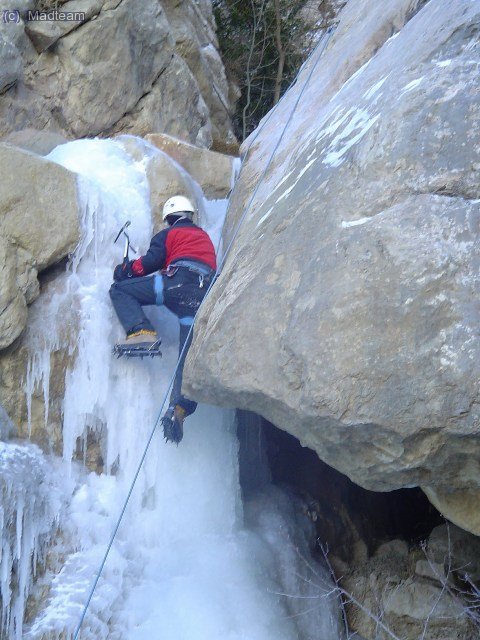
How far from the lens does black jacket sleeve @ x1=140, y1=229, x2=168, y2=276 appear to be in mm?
5535

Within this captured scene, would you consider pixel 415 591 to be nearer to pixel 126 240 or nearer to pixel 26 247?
pixel 126 240

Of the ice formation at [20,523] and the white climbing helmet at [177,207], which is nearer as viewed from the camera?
the ice formation at [20,523]

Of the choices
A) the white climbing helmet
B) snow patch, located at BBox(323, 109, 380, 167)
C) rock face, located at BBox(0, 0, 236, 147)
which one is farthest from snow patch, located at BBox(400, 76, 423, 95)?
rock face, located at BBox(0, 0, 236, 147)

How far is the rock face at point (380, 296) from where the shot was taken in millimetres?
3451

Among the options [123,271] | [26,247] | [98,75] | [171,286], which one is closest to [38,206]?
[26,247]

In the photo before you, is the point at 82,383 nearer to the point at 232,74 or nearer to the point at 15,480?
the point at 15,480

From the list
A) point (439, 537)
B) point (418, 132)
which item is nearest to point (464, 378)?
point (418, 132)

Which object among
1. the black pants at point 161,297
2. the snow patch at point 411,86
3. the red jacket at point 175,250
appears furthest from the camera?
the red jacket at point 175,250

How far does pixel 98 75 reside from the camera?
8148mm

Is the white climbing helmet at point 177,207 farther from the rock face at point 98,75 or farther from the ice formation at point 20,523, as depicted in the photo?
the rock face at point 98,75

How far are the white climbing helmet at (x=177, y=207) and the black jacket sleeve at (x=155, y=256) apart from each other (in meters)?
0.37

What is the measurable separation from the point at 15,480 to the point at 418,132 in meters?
2.96

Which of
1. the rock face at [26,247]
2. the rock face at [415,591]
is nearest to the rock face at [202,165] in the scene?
the rock face at [26,247]

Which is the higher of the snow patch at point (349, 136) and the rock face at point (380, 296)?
the snow patch at point (349, 136)
